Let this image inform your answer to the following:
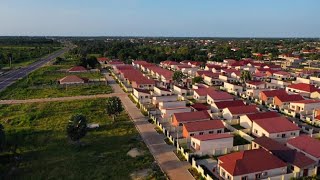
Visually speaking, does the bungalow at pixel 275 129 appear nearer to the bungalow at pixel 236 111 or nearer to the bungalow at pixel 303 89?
the bungalow at pixel 236 111

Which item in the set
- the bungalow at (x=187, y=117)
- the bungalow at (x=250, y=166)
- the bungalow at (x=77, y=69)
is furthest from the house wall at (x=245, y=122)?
the bungalow at (x=77, y=69)

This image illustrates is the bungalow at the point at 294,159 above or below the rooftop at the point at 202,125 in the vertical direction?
below

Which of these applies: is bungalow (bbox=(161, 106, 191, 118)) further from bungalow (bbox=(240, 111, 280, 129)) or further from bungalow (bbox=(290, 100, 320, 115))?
bungalow (bbox=(290, 100, 320, 115))

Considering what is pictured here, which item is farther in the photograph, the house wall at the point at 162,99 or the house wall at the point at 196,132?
the house wall at the point at 162,99

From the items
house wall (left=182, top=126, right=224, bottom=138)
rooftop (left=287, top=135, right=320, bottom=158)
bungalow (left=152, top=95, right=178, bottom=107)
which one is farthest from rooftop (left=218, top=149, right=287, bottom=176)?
bungalow (left=152, top=95, right=178, bottom=107)

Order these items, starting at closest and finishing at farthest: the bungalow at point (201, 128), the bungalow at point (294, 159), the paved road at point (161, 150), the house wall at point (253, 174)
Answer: the house wall at point (253, 174) → the bungalow at point (294, 159) → the paved road at point (161, 150) → the bungalow at point (201, 128)

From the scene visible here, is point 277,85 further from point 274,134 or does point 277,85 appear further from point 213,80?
point 274,134

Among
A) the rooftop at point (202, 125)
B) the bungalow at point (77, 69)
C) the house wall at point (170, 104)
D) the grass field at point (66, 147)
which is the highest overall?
the bungalow at point (77, 69)

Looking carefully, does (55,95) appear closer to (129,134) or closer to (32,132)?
(32,132)

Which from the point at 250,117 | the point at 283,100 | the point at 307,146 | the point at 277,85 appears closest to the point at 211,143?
the point at 307,146
